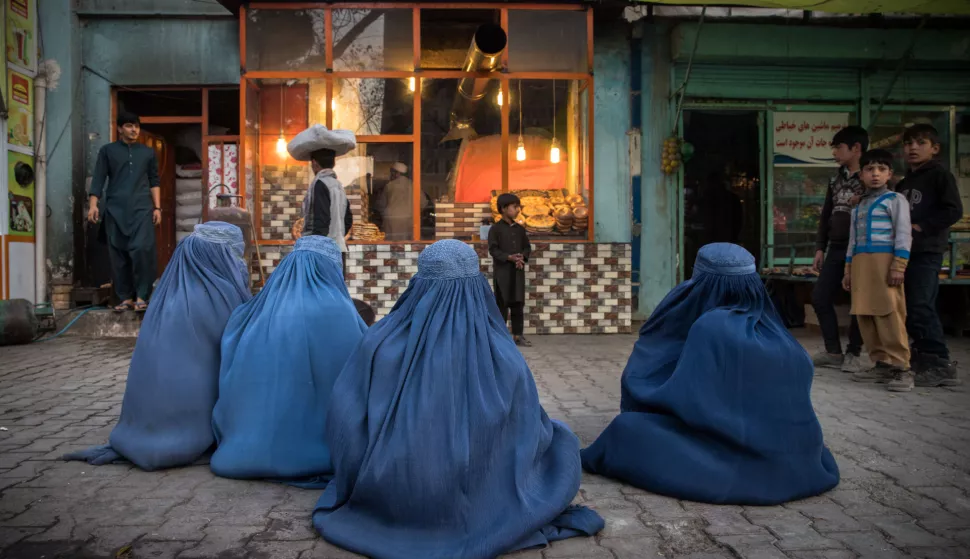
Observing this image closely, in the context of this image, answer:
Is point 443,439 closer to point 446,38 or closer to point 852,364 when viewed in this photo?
point 852,364

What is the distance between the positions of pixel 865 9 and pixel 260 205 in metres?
7.37

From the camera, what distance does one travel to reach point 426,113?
33.4ft

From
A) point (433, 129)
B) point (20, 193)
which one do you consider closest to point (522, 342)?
point (433, 129)

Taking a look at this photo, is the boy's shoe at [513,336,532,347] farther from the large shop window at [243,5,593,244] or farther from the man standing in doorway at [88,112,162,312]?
the man standing in doorway at [88,112,162,312]

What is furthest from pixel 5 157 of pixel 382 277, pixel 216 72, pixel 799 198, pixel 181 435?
pixel 799 198

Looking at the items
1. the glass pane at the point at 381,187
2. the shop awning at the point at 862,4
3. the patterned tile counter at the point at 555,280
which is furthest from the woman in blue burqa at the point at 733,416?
the glass pane at the point at 381,187

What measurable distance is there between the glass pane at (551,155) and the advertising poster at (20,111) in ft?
20.0

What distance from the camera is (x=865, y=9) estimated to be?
742 centimetres

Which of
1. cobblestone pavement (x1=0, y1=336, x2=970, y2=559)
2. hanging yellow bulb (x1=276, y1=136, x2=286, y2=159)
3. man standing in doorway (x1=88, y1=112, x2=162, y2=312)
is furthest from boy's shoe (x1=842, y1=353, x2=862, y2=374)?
hanging yellow bulb (x1=276, y1=136, x2=286, y2=159)

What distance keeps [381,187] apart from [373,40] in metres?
1.91

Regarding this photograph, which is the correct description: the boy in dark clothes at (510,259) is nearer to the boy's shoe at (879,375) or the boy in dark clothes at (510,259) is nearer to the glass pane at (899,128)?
the boy's shoe at (879,375)

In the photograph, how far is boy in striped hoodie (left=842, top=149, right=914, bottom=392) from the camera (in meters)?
5.57

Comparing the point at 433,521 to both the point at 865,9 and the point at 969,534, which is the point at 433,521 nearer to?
the point at 969,534

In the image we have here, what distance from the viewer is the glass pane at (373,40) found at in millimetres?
9602
